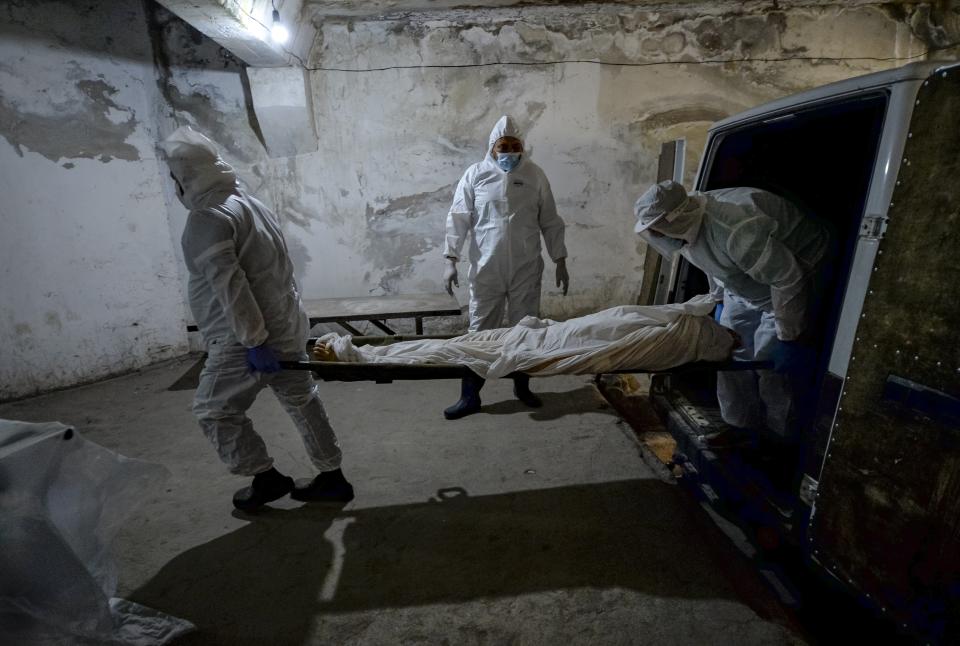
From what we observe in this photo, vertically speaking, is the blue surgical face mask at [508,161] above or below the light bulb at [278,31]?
below

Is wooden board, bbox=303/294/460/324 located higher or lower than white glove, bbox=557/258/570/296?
lower

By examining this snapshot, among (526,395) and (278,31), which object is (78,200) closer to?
(278,31)

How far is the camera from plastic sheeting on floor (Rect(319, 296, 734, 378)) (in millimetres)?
2154

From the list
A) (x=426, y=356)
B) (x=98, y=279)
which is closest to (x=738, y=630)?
(x=426, y=356)

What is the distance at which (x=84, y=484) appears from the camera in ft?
5.14

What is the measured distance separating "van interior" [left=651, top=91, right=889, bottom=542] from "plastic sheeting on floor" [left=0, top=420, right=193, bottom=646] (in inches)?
86.2

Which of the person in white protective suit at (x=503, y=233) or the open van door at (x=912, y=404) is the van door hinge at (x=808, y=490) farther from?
the person in white protective suit at (x=503, y=233)

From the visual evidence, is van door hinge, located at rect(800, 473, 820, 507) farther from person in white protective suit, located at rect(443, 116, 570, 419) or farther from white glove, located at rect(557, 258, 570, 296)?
white glove, located at rect(557, 258, 570, 296)

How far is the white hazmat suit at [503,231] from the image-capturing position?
344 centimetres

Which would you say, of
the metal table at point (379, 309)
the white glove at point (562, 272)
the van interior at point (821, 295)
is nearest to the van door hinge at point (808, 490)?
the van interior at point (821, 295)

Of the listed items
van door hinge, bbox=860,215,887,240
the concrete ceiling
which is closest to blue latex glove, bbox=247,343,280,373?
van door hinge, bbox=860,215,887,240

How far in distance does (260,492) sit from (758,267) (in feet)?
8.38

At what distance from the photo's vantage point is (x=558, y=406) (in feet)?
11.9

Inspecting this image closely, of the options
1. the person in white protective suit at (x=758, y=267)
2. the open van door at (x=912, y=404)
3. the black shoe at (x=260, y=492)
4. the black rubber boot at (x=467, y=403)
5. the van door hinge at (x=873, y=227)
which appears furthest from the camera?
the black rubber boot at (x=467, y=403)
